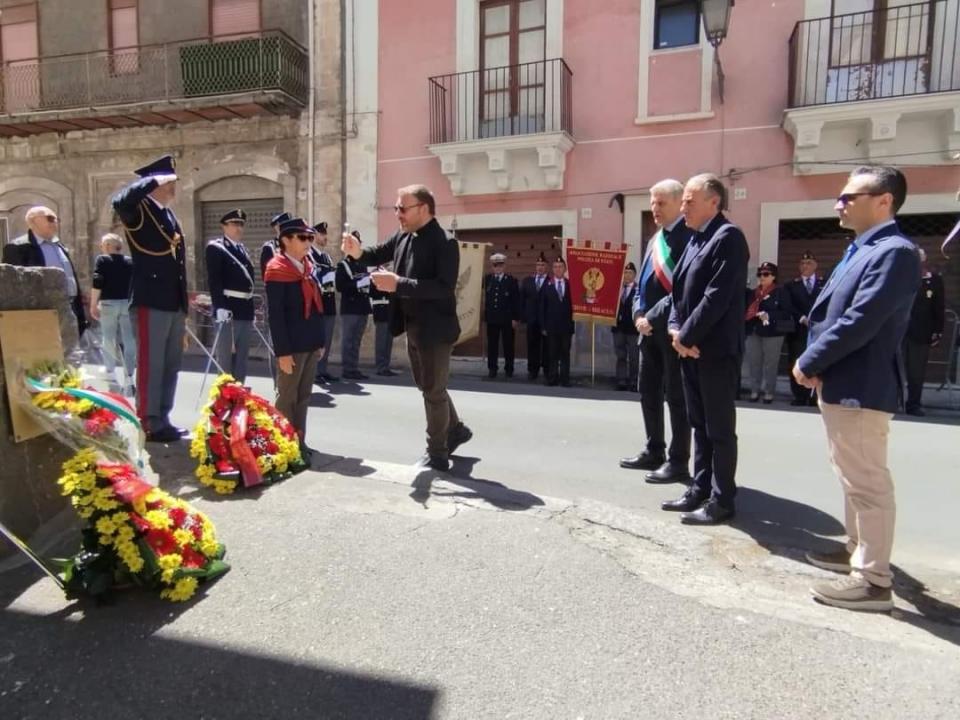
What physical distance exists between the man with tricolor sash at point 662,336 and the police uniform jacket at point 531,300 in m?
5.44

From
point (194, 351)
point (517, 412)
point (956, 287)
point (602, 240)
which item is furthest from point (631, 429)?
point (194, 351)

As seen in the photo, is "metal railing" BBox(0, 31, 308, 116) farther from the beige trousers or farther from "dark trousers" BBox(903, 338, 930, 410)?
the beige trousers

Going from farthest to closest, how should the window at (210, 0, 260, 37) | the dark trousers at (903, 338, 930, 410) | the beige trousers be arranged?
the window at (210, 0, 260, 37) → the dark trousers at (903, 338, 930, 410) → the beige trousers

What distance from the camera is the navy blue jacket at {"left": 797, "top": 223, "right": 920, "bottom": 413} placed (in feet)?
9.48

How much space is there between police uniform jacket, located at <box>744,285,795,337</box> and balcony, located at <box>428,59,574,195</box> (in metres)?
4.57

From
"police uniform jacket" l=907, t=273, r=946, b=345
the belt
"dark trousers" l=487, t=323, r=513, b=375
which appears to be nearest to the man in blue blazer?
the belt

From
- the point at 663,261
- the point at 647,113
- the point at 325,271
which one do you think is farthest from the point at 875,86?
the point at 325,271

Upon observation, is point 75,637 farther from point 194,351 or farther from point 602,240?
point 194,351

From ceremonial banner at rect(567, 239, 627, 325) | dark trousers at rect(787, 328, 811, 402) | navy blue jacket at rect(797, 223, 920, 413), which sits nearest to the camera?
navy blue jacket at rect(797, 223, 920, 413)

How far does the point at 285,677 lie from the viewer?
2445 mm

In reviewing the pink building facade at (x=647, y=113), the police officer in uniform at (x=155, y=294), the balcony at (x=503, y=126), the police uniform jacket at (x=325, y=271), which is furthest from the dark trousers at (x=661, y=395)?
the balcony at (x=503, y=126)

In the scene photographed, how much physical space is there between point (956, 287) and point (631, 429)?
7004 millimetres

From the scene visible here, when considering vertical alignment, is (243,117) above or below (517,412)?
above

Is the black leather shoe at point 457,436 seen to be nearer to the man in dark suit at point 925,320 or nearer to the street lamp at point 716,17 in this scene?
the man in dark suit at point 925,320
